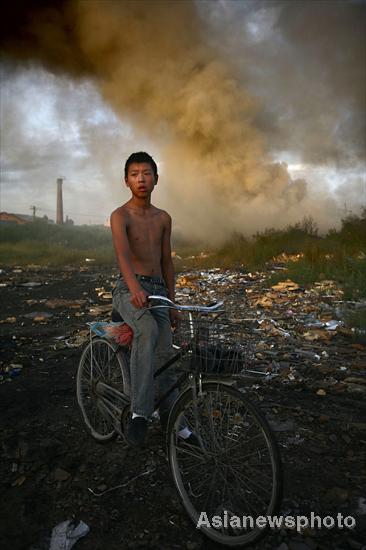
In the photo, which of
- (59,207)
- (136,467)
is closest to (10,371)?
(136,467)

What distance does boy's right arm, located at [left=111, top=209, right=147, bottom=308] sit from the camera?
234 cm

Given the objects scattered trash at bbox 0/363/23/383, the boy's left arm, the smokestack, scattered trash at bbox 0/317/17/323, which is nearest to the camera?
the boy's left arm

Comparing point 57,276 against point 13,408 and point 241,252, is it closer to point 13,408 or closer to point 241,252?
point 241,252

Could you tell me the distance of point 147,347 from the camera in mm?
2381

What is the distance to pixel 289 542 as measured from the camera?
2162mm

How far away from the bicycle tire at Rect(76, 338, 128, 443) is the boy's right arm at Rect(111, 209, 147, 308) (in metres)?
0.73

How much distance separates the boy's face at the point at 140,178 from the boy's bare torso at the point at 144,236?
106mm

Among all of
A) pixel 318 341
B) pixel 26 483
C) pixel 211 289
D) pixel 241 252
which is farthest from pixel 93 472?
pixel 241 252

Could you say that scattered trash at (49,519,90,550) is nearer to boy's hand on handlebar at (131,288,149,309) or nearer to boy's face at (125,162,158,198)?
boy's hand on handlebar at (131,288,149,309)

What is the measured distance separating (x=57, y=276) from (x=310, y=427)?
11.9 m

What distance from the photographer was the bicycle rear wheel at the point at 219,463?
2.08 m

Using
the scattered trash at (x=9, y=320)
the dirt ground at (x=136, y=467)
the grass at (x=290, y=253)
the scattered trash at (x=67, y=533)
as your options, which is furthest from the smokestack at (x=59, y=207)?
the scattered trash at (x=67, y=533)

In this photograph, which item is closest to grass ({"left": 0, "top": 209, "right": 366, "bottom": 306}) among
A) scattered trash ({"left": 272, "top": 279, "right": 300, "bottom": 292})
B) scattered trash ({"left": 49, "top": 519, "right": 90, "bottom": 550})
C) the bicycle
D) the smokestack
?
scattered trash ({"left": 272, "top": 279, "right": 300, "bottom": 292})

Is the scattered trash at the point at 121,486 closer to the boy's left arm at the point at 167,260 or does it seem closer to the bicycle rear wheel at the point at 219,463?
the bicycle rear wheel at the point at 219,463
